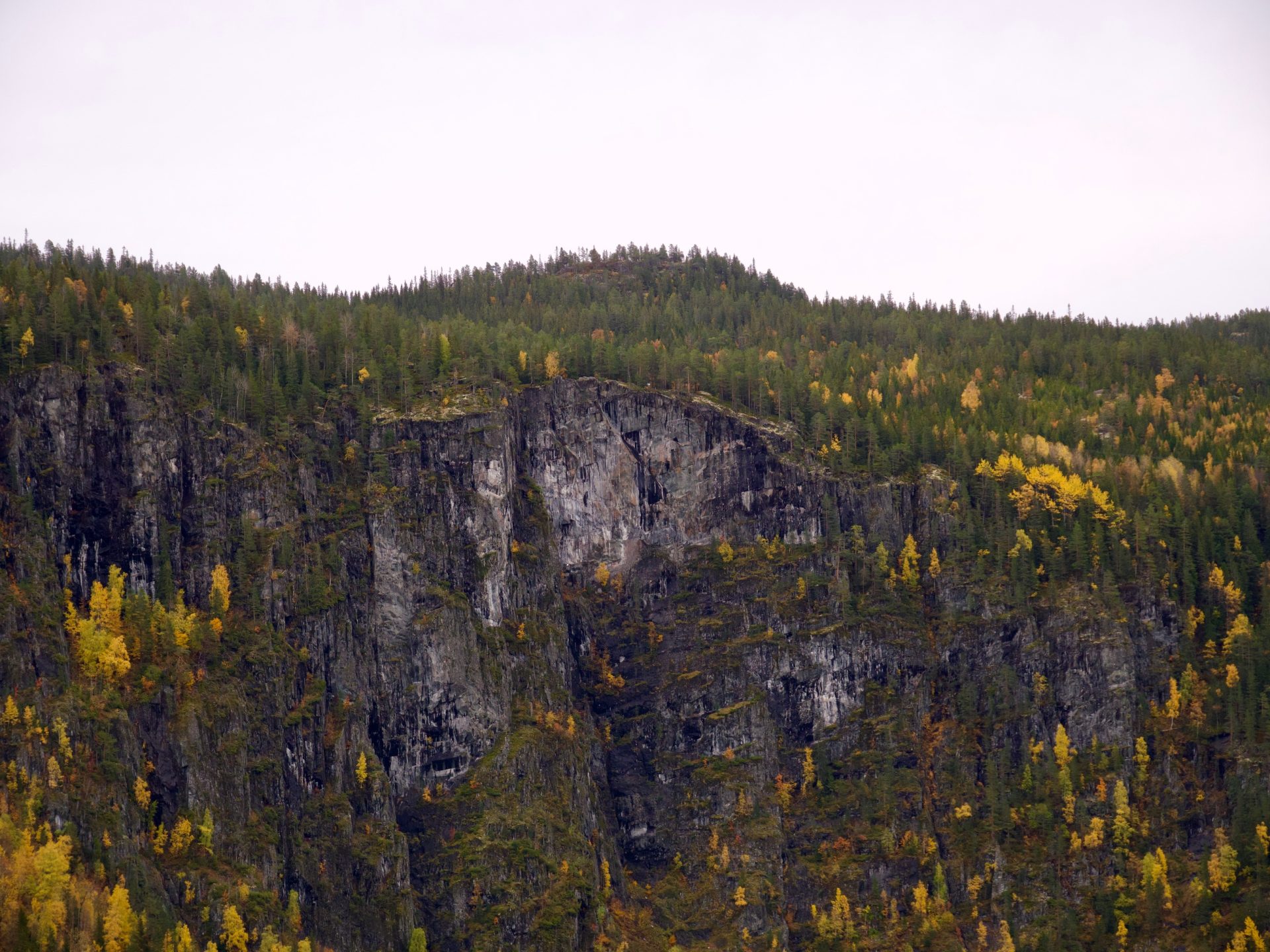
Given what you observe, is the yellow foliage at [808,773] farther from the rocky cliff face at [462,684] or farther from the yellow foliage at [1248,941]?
the yellow foliage at [1248,941]

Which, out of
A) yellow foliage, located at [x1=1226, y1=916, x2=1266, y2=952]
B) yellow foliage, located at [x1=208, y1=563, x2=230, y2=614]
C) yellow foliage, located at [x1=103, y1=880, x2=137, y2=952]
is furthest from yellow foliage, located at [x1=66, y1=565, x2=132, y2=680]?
yellow foliage, located at [x1=1226, y1=916, x2=1266, y2=952]

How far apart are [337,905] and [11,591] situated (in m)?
42.5

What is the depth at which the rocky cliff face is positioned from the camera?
165m

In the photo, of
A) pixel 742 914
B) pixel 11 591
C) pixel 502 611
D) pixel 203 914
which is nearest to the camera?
pixel 203 914

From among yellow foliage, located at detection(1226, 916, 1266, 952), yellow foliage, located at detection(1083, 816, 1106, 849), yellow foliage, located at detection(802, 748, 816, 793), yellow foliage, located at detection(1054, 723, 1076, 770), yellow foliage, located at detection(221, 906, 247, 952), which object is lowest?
yellow foliage, located at detection(1226, 916, 1266, 952)

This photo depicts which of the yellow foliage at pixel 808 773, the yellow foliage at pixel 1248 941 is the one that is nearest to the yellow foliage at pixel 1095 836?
the yellow foliage at pixel 1248 941

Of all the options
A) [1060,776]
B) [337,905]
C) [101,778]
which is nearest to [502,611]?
[337,905]

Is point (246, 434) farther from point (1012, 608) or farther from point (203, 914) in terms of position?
point (1012, 608)

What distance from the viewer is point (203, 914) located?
14650 centimetres

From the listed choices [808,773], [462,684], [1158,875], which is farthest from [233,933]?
[1158,875]

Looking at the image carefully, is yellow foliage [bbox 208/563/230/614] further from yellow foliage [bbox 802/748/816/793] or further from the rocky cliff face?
yellow foliage [bbox 802/748/816/793]

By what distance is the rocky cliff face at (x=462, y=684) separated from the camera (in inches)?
6481

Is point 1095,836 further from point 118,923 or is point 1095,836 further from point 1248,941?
point 118,923

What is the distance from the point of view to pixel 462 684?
17912 centimetres
